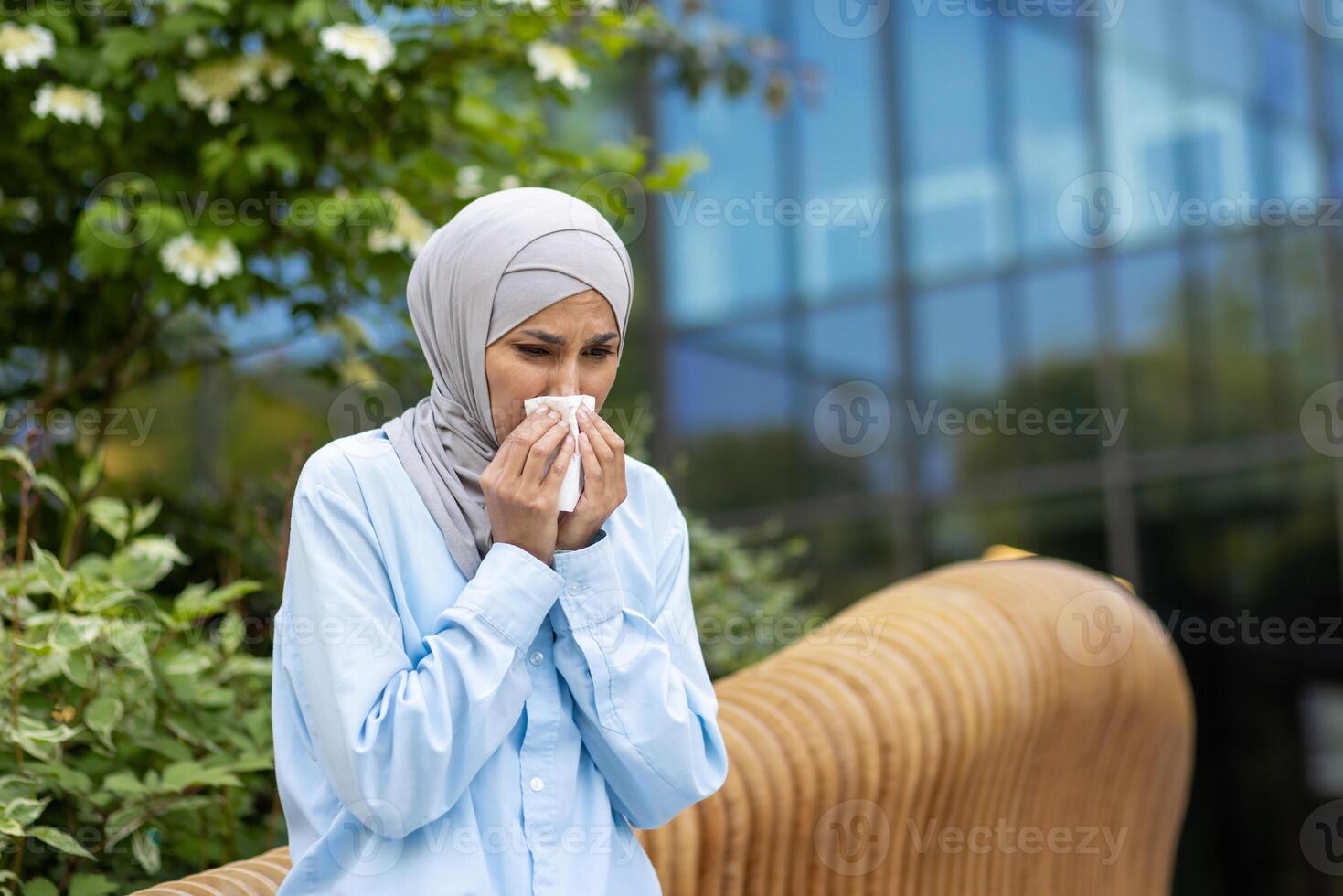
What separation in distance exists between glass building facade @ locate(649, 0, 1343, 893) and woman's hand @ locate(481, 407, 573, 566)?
5532 millimetres

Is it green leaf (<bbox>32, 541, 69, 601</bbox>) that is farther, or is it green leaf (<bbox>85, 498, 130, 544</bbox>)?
green leaf (<bbox>85, 498, 130, 544</bbox>)

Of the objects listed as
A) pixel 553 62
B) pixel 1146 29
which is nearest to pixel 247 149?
pixel 553 62

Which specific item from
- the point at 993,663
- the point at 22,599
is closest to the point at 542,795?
the point at 22,599

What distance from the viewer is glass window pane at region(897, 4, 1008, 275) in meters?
8.98

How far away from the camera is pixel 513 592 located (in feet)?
5.63

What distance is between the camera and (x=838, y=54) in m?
9.42

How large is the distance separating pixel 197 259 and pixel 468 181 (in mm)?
895

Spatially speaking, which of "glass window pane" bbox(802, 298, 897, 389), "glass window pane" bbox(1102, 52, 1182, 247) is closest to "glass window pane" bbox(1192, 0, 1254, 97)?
"glass window pane" bbox(1102, 52, 1182, 247)

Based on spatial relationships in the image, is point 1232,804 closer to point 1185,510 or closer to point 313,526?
point 1185,510

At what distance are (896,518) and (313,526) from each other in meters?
7.64

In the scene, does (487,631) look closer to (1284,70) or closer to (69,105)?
(69,105)

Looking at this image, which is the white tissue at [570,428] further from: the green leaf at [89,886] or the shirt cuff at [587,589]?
Answer: the green leaf at [89,886]

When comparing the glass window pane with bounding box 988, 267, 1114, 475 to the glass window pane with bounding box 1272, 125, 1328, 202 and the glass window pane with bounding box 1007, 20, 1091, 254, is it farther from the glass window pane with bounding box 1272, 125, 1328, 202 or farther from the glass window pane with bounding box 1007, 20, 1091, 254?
the glass window pane with bounding box 1272, 125, 1328, 202

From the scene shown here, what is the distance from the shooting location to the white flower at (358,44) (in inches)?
145
